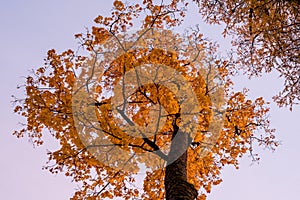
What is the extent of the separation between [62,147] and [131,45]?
3486 millimetres

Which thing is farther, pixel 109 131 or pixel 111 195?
pixel 111 195

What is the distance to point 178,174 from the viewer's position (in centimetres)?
804

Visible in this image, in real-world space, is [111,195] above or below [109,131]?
below

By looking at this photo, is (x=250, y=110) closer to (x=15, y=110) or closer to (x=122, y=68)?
(x=122, y=68)

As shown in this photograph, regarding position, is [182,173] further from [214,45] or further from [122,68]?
[214,45]

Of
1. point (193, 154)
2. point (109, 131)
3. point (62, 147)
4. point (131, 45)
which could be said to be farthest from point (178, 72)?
point (62, 147)

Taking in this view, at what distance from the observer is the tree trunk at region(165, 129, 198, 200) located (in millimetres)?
7512

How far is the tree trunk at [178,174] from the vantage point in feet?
24.6

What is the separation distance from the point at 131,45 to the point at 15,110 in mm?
3690

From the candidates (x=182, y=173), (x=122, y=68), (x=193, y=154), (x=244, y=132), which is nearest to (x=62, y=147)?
(x=122, y=68)

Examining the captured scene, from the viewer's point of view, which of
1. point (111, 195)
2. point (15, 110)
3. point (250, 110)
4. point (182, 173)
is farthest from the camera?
point (250, 110)

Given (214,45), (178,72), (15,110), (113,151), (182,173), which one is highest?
(214,45)

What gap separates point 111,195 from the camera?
9688 millimetres

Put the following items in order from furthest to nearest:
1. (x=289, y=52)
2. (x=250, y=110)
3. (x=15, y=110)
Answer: (x=250, y=110)
(x=15, y=110)
(x=289, y=52)
